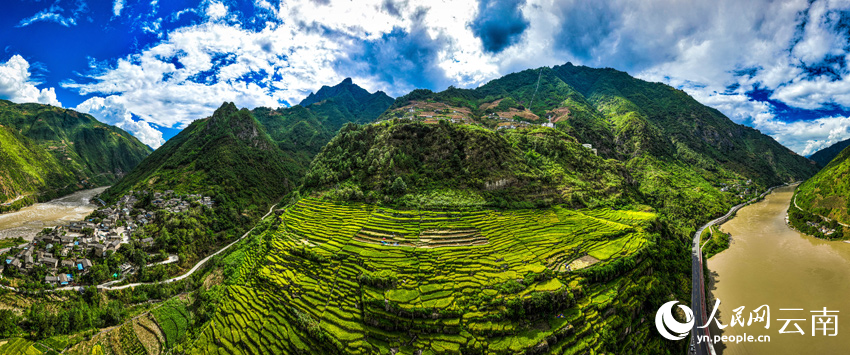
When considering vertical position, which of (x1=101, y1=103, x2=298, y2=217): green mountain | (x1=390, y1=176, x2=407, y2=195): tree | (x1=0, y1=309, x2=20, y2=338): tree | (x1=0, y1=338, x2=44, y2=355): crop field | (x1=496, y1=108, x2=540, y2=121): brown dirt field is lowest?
(x1=0, y1=338, x2=44, y2=355): crop field

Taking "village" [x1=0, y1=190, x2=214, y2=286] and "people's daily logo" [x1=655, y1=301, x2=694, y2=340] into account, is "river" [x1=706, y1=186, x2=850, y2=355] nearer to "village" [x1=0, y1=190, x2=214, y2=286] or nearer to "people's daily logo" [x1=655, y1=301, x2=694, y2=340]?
"people's daily logo" [x1=655, y1=301, x2=694, y2=340]

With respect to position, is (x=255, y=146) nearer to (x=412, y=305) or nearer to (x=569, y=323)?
(x=412, y=305)

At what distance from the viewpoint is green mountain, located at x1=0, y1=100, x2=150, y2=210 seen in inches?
3561

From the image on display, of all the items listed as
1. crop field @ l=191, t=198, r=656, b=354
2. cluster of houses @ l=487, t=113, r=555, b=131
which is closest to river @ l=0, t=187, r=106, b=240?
crop field @ l=191, t=198, r=656, b=354

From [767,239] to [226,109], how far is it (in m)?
169

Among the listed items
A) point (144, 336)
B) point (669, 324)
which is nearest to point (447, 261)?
point (669, 324)

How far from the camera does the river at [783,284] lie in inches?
1181

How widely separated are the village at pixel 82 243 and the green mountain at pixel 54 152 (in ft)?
180

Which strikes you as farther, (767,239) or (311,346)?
(767,239)

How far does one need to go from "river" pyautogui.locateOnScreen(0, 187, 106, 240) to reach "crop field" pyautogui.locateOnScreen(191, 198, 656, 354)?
60360 mm

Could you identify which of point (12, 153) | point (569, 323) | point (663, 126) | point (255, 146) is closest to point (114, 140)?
point (12, 153)

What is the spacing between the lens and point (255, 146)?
11069cm

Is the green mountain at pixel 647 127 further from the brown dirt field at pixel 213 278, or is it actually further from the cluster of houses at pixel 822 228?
the brown dirt field at pixel 213 278

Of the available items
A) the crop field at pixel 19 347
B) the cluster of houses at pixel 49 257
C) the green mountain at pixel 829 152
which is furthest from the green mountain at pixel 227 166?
the green mountain at pixel 829 152
